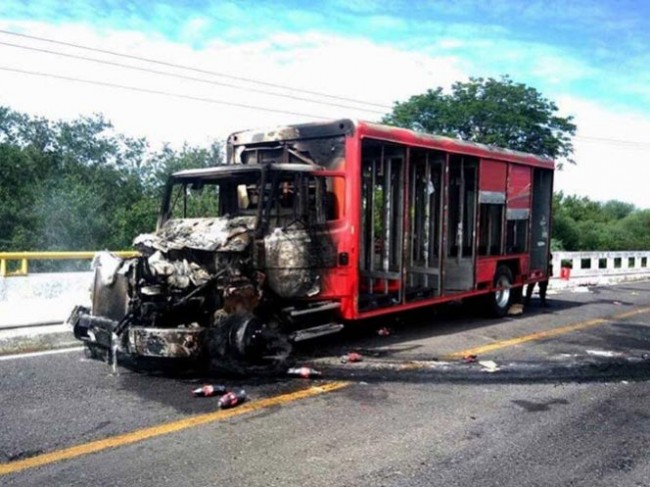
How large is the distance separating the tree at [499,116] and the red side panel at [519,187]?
1851cm

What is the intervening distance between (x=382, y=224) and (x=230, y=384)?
370 centimetres

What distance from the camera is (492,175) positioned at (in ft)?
35.4

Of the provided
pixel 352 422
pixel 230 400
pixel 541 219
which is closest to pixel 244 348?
pixel 230 400

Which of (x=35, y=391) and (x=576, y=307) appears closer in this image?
(x=35, y=391)

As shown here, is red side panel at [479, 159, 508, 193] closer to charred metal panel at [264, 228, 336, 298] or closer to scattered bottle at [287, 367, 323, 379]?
charred metal panel at [264, 228, 336, 298]

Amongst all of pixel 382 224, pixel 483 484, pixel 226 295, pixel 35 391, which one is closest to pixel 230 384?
pixel 226 295

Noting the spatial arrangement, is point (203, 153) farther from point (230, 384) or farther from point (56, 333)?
point (230, 384)

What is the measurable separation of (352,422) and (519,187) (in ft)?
25.5

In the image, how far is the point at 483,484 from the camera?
13.0ft

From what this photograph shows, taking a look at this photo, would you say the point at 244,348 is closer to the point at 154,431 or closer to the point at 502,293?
the point at 154,431

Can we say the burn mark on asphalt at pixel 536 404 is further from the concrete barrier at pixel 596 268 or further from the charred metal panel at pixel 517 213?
the concrete barrier at pixel 596 268

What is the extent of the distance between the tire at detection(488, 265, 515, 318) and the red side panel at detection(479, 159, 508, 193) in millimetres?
1537

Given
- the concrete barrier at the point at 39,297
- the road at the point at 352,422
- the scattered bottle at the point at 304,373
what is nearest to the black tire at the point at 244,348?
the scattered bottle at the point at 304,373

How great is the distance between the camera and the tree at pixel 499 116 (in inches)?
1192
